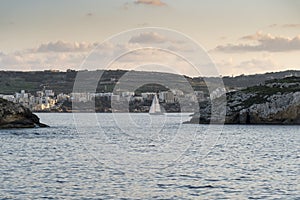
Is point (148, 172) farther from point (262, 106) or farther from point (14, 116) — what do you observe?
point (262, 106)

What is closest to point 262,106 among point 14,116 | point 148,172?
point 14,116

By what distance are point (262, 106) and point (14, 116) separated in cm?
5691

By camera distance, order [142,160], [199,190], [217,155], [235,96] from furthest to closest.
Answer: [235,96]
[217,155]
[142,160]
[199,190]

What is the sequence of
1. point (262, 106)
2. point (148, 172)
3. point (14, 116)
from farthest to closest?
point (262, 106) < point (14, 116) < point (148, 172)

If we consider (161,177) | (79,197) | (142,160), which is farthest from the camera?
(142,160)

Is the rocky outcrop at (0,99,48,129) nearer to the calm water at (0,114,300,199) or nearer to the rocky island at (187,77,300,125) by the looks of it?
the calm water at (0,114,300,199)

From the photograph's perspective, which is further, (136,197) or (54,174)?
(54,174)

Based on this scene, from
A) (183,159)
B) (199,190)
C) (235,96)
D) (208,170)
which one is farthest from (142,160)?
(235,96)

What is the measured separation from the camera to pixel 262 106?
138 metres

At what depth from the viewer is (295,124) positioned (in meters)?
138

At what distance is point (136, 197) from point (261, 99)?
364 feet

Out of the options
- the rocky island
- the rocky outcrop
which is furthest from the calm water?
the rocky island

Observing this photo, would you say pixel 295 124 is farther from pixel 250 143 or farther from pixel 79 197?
pixel 79 197

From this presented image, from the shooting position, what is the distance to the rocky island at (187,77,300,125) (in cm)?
13512
